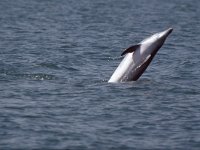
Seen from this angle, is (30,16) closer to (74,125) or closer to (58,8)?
(58,8)

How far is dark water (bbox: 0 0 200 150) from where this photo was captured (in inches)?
948

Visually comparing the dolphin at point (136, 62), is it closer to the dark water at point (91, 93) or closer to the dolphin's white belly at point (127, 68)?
the dolphin's white belly at point (127, 68)

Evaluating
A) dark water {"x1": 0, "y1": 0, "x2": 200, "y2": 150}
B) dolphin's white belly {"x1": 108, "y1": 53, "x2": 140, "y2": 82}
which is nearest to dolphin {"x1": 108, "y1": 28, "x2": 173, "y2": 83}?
dolphin's white belly {"x1": 108, "y1": 53, "x2": 140, "y2": 82}

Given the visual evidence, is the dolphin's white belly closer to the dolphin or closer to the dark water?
the dolphin

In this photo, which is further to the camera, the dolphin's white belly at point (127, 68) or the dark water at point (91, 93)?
the dolphin's white belly at point (127, 68)

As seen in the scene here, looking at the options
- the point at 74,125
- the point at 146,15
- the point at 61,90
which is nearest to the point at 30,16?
the point at 146,15

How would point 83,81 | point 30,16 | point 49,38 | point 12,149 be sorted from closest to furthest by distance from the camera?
point 12,149 < point 83,81 < point 49,38 < point 30,16

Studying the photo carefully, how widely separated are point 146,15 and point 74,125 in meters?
53.2

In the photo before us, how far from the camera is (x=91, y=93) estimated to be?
30156mm

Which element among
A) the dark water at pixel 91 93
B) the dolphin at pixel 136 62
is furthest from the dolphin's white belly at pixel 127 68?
the dark water at pixel 91 93

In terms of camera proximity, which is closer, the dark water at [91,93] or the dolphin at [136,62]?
the dark water at [91,93]

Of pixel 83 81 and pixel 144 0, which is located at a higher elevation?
pixel 144 0

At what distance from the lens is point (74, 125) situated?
25.3 meters

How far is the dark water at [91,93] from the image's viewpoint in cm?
2408
